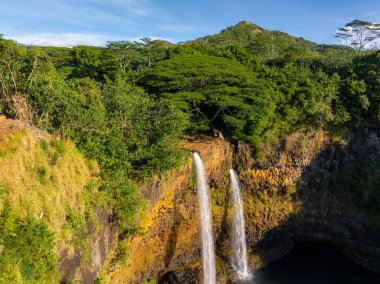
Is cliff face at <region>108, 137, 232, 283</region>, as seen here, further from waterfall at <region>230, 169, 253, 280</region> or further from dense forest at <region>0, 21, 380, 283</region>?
dense forest at <region>0, 21, 380, 283</region>

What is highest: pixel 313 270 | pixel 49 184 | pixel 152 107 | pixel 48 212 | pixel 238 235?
pixel 152 107

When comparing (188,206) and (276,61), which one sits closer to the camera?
(188,206)

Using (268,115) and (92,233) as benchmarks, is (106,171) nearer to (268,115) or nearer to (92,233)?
(92,233)

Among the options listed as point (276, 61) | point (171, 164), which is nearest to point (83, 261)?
point (171, 164)

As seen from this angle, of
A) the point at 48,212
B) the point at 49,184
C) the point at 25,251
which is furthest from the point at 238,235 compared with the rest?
the point at 25,251

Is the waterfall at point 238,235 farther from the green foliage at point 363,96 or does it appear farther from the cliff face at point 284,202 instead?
the green foliage at point 363,96

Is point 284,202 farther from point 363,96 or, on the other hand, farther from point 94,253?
point 94,253
